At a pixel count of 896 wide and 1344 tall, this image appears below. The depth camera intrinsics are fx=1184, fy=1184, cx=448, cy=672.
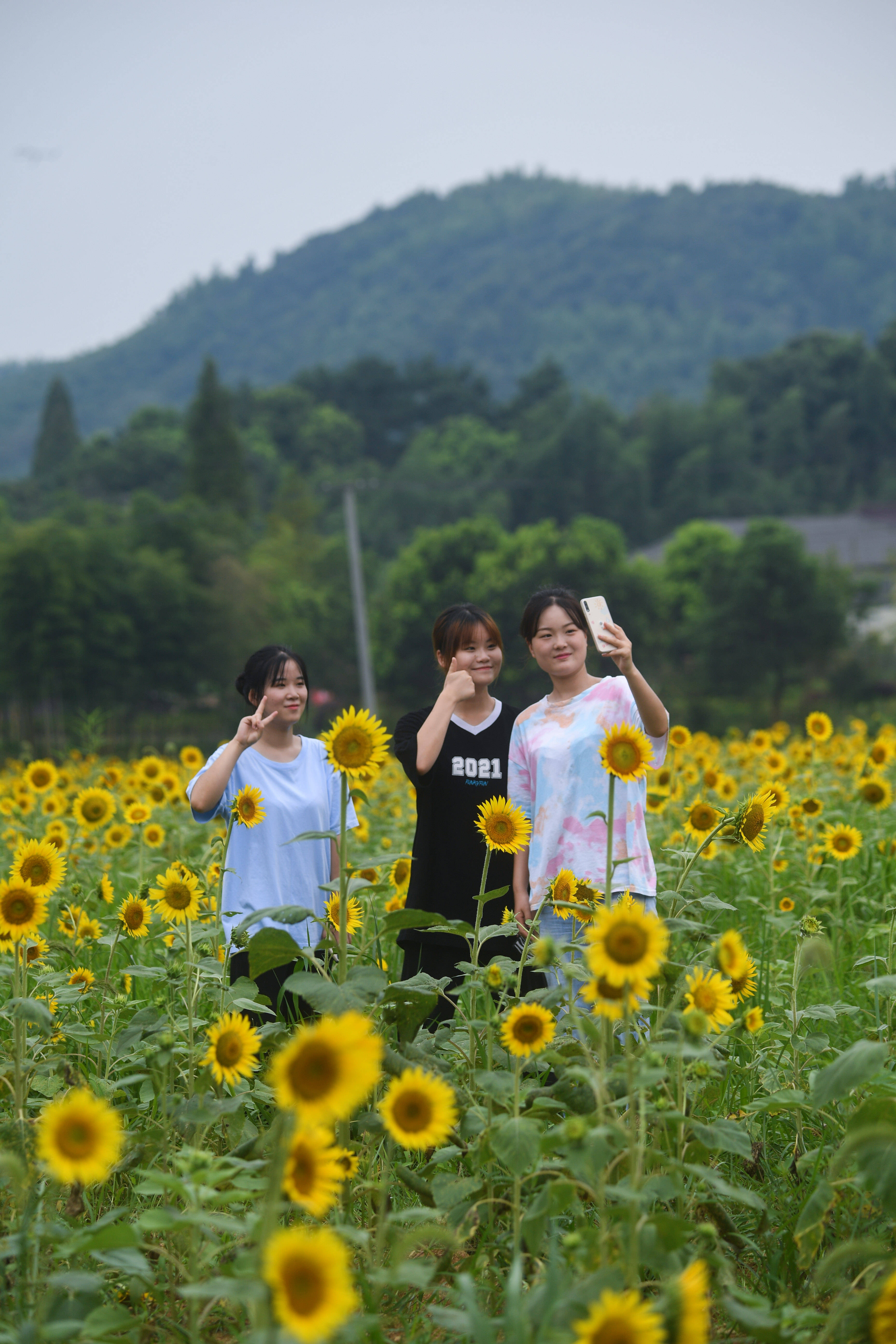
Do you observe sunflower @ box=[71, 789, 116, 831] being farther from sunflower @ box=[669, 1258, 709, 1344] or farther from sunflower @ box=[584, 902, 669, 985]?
sunflower @ box=[669, 1258, 709, 1344]

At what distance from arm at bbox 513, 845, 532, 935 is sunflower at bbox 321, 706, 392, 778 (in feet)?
3.07

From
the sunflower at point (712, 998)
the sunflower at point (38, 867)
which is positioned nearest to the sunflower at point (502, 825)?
the sunflower at point (712, 998)

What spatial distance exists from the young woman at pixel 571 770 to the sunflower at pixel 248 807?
0.72m

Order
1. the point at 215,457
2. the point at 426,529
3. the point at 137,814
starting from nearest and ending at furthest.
→ the point at 137,814 → the point at 426,529 → the point at 215,457

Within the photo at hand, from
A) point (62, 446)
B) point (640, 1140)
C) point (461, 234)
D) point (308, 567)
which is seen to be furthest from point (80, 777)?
point (461, 234)

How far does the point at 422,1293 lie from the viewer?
224 centimetres

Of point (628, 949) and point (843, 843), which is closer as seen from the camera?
point (628, 949)

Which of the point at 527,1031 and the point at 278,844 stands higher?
the point at 278,844

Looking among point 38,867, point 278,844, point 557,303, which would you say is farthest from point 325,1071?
point 557,303

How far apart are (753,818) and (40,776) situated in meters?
4.17

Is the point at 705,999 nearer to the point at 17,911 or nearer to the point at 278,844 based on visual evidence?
the point at 17,911

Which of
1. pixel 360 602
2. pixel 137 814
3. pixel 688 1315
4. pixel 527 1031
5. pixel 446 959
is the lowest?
pixel 446 959

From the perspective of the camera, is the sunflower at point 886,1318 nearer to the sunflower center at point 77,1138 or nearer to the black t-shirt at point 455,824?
the sunflower center at point 77,1138

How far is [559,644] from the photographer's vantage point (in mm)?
3336
